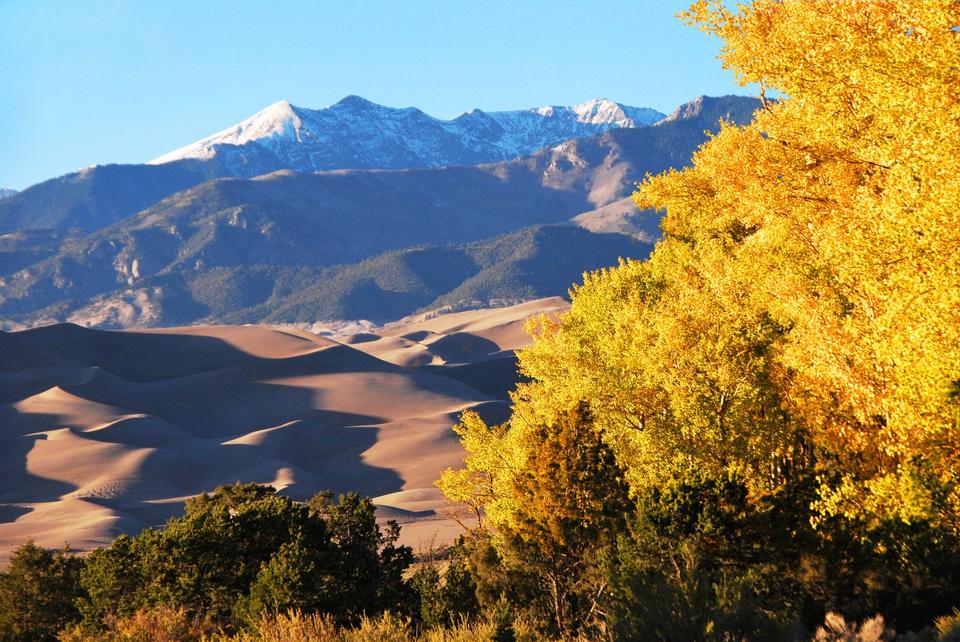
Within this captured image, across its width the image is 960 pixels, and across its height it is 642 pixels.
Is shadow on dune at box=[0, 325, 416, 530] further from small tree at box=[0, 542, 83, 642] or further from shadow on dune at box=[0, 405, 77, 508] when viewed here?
small tree at box=[0, 542, 83, 642]

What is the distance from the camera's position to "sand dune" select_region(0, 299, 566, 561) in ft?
308

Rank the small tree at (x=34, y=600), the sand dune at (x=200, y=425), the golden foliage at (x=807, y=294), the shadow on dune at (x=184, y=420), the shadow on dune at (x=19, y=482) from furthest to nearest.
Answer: the shadow on dune at (x=184, y=420) < the shadow on dune at (x=19, y=482) < the sand dune at (x=200, y=425) < the small tree at (x=34, y=600) < the golden foliage at (x=807, y=294)

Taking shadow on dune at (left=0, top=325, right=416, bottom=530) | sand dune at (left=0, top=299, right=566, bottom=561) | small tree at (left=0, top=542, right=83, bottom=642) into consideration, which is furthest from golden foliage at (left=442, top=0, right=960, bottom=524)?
shadow on dune at (left=0, top=325, right=416, bottom=530)

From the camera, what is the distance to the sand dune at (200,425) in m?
93.9

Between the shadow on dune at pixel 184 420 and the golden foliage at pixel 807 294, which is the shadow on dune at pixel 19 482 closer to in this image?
the shadow on dune at pixel 184 420

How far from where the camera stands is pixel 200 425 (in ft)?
484

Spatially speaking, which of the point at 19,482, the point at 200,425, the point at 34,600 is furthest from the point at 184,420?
the point at 34,600

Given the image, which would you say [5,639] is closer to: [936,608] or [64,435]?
[936,608]

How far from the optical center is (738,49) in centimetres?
2184

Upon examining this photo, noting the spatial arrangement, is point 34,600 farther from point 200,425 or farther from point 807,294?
point 200,425

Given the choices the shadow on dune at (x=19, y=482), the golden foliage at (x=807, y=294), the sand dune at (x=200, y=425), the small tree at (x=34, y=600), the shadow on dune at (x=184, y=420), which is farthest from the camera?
the shadow on dune at (x=184, y=420)

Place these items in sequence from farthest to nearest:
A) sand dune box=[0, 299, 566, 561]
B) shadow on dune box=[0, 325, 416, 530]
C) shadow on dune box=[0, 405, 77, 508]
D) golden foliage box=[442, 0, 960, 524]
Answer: shadow on dune box=[0, 325, 416, 530] < shadow on dune box=[0, 405, 77, 508] < sand dune box=[0, 299, 566, 561] < golden foliage box=[442, 0, 960, 524]

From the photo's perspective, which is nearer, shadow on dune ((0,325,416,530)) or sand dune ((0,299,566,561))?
sand dune ((0,299,566,561))

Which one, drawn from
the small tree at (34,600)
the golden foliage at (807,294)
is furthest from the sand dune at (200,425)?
the golden foliage at (807,294)
